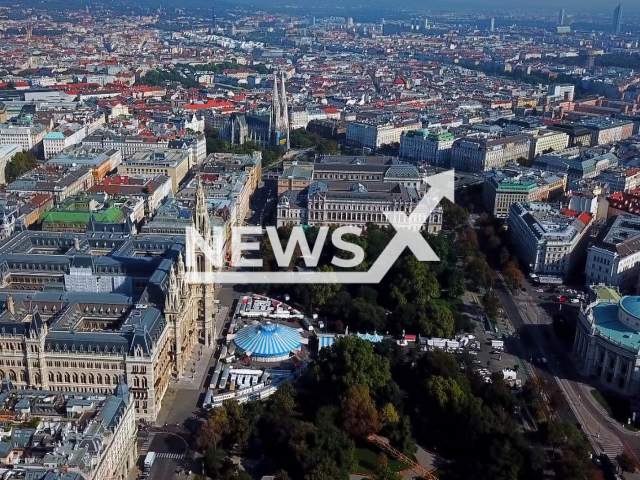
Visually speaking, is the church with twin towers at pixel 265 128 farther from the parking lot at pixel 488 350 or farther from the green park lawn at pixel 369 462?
the green park lawn at pixel 369 462

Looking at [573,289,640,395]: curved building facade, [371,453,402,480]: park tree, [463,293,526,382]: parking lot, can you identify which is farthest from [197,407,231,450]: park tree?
[573,289,640,395]: curved building facade

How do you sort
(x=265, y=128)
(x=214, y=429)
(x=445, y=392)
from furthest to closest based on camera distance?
1. (x=265, y=128)
2. (x=445, y=392)
3. (x=214, y=429)

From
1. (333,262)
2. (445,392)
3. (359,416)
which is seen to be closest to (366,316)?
(333,262)

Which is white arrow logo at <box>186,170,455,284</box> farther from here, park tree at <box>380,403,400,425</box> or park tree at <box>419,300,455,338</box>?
park tree at <box>380,403,400,425</box>

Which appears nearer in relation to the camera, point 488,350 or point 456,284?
point 488,350

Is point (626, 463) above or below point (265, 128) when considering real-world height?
below

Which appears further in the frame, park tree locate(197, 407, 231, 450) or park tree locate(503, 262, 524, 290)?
park tree locate(503, 262, 524, 290)

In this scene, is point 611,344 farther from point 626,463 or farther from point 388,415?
point 388,415
